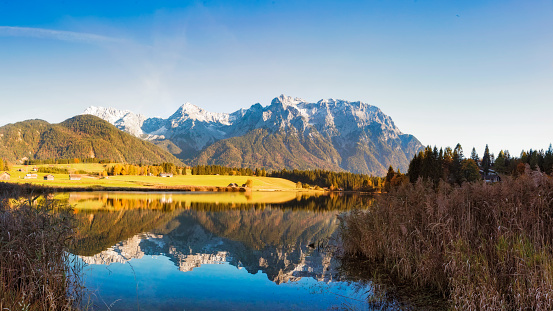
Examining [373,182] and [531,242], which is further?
[373,182]

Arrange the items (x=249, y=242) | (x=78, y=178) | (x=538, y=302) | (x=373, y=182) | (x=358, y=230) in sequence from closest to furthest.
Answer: (x=538, y=302) → (x=358, y=230) → (x=249, y=242) → (x=78, y=178) → (x=373, y=182)

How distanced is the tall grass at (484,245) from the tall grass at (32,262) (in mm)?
12590

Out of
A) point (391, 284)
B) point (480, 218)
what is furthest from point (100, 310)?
point (480, 218)

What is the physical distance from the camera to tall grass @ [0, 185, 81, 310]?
860 centimetres

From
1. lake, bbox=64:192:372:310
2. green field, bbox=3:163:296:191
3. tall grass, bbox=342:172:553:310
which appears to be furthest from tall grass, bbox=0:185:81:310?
green field, bbox=3:163:296:191

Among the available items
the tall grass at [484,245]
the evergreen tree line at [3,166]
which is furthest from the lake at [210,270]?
the evergreen tree line at [3,166]

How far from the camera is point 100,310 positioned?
11.2 m

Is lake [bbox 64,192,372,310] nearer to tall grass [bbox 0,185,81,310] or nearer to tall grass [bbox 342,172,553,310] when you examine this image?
tall grass [bbox 0,185,81,310]

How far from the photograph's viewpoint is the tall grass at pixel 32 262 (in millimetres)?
8602

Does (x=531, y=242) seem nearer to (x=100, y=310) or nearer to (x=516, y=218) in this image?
(x=516, y=218)

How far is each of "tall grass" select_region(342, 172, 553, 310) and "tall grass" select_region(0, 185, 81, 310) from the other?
12590 millimetres

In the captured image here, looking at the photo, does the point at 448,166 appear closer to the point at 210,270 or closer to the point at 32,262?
the point at 210,270

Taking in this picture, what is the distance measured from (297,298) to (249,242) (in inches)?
585

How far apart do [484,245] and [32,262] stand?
49.1ft
